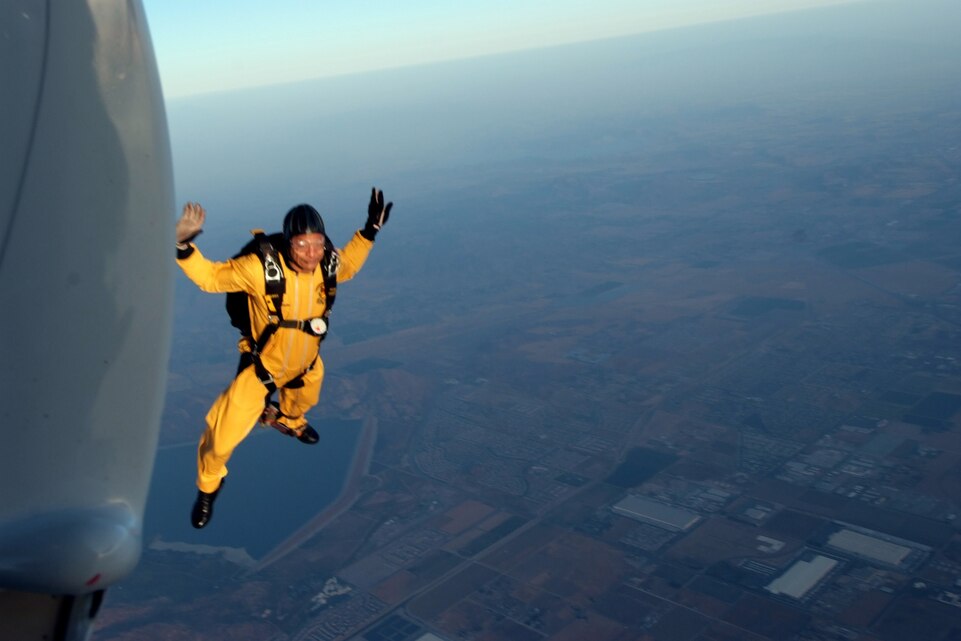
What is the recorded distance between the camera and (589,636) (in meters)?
39.4

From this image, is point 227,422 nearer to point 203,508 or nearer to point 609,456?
point 203,508

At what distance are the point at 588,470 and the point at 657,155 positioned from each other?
150470 mm

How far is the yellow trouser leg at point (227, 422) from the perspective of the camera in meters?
7.91

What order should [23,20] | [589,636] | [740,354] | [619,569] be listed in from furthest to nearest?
[740,354] < [619,569] < [589,636] < [23,20]

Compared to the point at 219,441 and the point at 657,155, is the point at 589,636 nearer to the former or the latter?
the point at 219,441

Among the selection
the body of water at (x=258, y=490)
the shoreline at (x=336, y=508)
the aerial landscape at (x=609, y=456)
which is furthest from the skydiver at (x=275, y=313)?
the body of water at (x=258, y=490)

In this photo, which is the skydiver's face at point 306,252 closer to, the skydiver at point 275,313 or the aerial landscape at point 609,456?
the skydiver at point 275,313

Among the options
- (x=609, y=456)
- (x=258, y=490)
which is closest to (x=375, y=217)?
(x=609, y=456)

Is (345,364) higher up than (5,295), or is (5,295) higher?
(5,295)

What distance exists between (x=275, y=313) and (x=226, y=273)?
2.05 ft

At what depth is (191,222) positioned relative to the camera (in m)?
6.36

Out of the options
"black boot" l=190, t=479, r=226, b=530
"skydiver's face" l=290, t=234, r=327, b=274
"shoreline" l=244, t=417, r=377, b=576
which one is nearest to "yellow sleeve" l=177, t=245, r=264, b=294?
"skydiver's face" l=290, t=234, r=327, b=274

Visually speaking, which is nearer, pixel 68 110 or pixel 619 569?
pixel 68 110

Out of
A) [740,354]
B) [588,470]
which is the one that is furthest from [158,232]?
[740,354]
